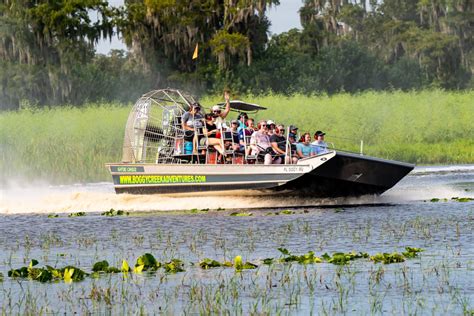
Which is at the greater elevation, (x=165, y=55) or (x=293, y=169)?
(x=165, y=55)

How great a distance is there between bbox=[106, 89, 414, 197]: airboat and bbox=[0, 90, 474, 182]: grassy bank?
11.0 meters

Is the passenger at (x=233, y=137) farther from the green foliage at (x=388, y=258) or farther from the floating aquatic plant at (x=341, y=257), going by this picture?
the green foliage at (x=388, y=258)

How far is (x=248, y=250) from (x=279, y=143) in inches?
335

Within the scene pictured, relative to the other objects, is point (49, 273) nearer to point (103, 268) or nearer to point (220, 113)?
point (103, 268)

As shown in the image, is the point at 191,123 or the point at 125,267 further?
the point at 191,123

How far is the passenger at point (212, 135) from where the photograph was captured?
28406 millimetres

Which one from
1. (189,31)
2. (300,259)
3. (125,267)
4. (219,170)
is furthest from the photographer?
(189,31)

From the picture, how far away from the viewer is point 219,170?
2842cm

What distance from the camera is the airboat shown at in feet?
90.7

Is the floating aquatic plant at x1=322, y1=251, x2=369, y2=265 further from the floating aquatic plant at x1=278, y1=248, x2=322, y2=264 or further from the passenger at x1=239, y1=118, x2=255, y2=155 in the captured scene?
the passenger at x1=239, y1=118, x2=255, y2=155

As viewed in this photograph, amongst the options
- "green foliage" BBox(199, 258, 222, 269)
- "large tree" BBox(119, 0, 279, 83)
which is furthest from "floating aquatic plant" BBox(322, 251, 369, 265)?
"large tree" BBox(119, 0, 279, 83)

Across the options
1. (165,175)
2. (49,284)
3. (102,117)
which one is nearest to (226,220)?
(165,175)

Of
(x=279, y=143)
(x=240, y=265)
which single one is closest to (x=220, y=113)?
(x=279, y=143)

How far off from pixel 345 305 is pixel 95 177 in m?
27.8
